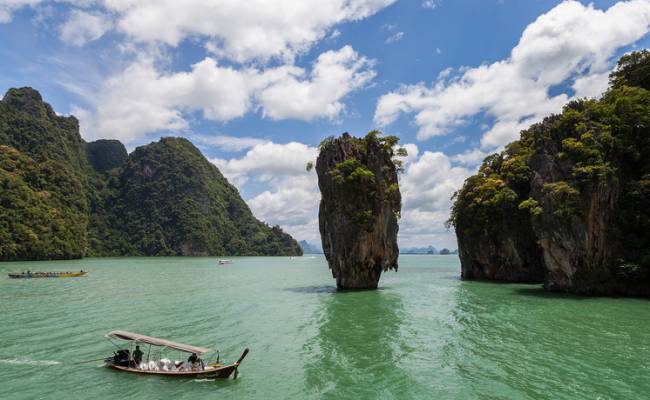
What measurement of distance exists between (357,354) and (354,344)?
1.81 metres

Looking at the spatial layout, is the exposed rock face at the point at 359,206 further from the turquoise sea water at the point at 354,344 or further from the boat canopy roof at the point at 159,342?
the boat canopy roof at the point at 159,342

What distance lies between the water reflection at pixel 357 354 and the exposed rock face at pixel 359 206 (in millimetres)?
9219

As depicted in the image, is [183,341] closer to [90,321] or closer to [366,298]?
[90,321]

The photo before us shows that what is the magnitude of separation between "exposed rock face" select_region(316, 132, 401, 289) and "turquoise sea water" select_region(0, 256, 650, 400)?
437cm

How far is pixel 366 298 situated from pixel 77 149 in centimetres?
20112

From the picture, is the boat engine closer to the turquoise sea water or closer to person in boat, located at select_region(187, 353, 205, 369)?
the turquoise sea water

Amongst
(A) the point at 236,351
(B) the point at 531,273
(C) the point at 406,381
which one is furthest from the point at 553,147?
(A) the point at 236,351

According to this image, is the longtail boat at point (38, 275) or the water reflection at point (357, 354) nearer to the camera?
the water reflection at point (357, 354)

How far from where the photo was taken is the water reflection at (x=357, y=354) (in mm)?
14727

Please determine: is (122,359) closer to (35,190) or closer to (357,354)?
(357,354)

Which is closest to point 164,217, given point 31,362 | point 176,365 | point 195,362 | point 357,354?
point 31,362

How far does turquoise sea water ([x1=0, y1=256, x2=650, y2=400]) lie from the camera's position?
1463 centimetres

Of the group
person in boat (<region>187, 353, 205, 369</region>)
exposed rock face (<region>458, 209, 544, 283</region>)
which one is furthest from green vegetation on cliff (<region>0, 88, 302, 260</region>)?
exposed rock face (<region>458, 209, 544, 283</region>)

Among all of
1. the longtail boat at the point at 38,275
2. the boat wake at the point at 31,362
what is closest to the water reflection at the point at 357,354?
the boat wake at the point at 31,362
